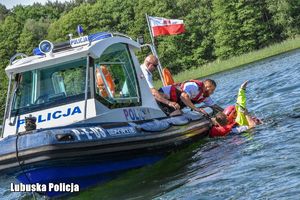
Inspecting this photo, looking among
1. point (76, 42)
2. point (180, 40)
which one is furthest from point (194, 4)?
point (76, 42)

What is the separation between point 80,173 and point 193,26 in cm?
5935

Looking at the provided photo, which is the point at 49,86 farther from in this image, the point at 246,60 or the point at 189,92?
the point at 246,60

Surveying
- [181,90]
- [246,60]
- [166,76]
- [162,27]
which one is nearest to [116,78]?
[181,90]

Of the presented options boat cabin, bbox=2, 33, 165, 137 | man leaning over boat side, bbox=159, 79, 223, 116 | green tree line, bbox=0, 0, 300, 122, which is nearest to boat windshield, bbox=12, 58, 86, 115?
boat cabin, bbox=2, 33, 165, 137

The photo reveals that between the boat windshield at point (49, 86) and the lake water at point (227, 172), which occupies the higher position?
the boat windshield at point (49, 86)

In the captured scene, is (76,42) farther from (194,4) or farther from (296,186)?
(194,4)

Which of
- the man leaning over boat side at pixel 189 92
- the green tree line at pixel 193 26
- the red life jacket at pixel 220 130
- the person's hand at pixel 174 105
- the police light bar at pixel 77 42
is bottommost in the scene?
the red life jacket at pixel 220 130

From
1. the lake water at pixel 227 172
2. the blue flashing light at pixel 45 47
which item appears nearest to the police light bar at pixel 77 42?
the blue flashing light at pixel 45 47

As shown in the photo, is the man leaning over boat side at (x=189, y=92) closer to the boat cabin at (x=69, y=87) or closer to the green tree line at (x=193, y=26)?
the boat cabin at (x=69, y=87)

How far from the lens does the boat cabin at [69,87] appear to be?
353 inches

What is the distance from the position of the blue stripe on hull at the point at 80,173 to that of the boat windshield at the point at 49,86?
4.64 ft

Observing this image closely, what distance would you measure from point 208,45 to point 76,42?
5649cm

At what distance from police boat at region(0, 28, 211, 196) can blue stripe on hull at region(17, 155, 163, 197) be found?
1 centimetres

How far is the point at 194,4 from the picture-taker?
72000 millimetres
